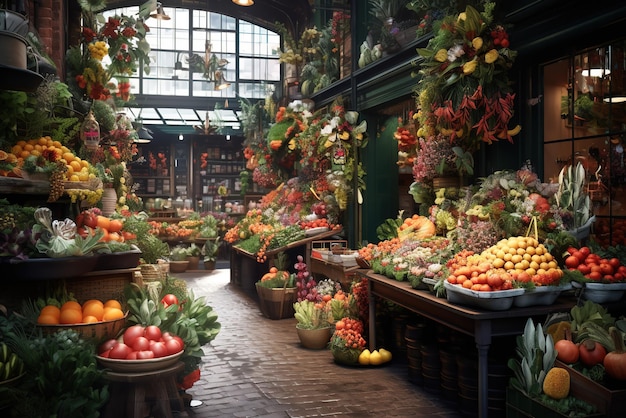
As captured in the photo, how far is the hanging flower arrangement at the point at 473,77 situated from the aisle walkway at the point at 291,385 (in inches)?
88.6

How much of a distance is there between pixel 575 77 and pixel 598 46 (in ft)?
0.98

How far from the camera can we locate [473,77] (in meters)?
4.96

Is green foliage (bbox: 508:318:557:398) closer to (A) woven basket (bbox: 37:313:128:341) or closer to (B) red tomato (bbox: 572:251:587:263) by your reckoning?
(B) red tomato (bbox: 572:251:587:263)

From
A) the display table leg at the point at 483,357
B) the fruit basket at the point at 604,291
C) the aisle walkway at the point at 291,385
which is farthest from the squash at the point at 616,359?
the aisle walkway at the point at 291,385

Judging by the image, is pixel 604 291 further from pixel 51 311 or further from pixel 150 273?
pixel 150 273

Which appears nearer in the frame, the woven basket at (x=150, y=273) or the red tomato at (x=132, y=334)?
the red tomato at (x=132, y=334)

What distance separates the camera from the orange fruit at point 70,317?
3775mm

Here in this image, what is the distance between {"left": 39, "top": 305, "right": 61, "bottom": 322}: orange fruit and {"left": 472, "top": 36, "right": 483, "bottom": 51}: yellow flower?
373cm

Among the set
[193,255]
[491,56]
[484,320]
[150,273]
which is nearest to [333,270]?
[150,273]

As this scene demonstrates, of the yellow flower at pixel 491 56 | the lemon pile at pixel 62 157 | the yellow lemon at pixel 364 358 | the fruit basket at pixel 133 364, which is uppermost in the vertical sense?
the yellow flower at pixel 491 56

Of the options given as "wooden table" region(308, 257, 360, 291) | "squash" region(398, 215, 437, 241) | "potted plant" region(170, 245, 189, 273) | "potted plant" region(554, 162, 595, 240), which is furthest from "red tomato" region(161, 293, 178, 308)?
"potted plant" region(170, 245, 189, 273)

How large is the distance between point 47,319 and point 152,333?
0.65 meters

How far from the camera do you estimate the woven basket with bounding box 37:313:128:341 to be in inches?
145

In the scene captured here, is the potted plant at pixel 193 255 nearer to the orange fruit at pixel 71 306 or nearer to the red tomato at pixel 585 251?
the orange fruit at pixel 71 306
